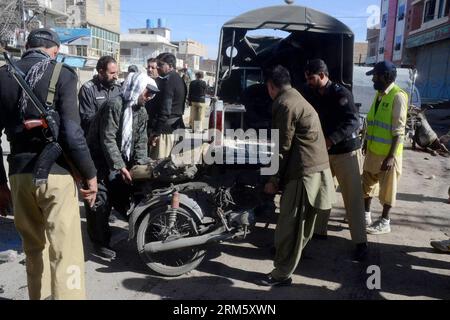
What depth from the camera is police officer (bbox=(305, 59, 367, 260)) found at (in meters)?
3.74

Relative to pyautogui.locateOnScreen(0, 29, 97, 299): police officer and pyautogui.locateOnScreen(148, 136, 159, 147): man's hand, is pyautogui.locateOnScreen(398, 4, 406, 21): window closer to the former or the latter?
pyautogui.locateOnScreen(148, 136, 159, 147): man's hand

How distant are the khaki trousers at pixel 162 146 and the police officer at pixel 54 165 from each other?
3.13 m

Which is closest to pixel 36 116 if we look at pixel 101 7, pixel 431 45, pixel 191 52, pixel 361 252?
pixel 361 252

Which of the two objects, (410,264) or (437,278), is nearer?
(437,278)

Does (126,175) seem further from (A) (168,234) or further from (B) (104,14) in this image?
(B) (104,14)

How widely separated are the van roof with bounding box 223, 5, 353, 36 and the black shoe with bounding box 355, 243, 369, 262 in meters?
3.25

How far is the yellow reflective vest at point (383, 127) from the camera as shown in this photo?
421 cm

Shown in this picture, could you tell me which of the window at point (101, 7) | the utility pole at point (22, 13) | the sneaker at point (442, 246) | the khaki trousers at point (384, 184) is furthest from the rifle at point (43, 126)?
the window at point (101, 7)

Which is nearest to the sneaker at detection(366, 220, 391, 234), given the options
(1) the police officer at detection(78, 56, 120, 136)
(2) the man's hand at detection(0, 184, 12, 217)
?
(1) the police officer at detection(78, 56, 120, 136)

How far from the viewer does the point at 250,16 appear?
234 inches
